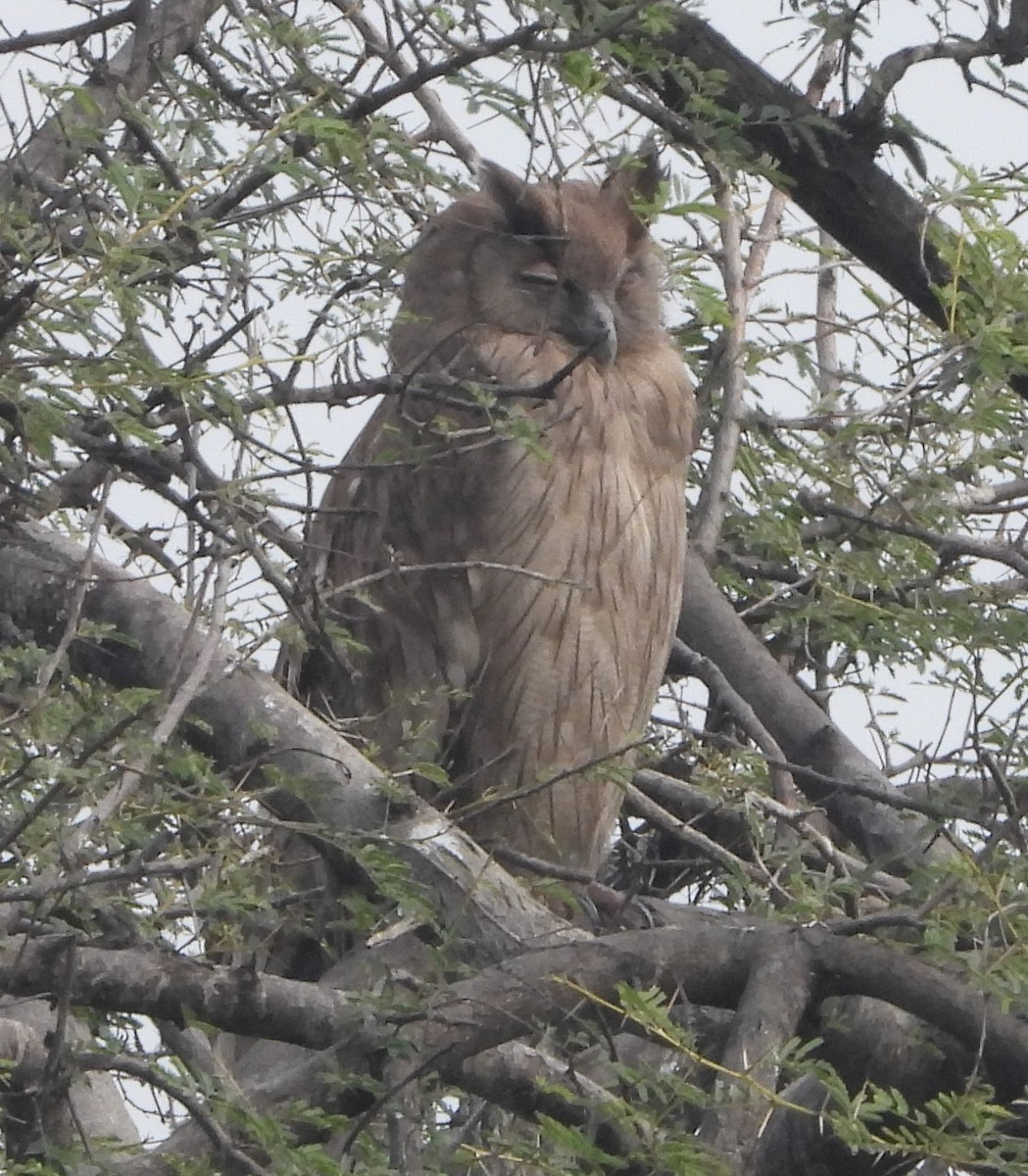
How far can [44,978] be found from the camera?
2254 millimetres

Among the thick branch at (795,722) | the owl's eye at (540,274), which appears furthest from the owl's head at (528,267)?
the thick branch at (795,722)

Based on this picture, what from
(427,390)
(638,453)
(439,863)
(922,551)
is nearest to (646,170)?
(638,453)

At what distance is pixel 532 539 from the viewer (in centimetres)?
426

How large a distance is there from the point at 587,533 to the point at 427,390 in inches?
63.0

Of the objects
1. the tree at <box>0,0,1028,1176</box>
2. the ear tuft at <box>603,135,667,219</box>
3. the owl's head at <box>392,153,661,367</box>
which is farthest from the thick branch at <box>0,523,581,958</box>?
the owl's head at <box>392,153,661,367</box>

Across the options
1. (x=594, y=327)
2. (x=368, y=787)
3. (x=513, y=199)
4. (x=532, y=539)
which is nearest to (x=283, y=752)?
(x=368, y=787)

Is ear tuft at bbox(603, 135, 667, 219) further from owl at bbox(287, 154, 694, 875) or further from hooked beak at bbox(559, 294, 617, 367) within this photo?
hooked beak at bbox(559, 294, 617, 367)

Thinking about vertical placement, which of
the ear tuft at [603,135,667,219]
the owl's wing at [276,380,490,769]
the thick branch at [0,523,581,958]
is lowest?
the thick branch at [0,523,581,958]

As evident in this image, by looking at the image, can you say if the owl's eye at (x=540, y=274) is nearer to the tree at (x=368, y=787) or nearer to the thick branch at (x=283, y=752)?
the tree at (x=368, y=787)

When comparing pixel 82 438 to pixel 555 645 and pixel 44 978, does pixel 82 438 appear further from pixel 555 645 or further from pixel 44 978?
pixel 555 645

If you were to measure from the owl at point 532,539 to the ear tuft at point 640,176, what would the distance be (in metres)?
0.02

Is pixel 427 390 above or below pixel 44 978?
above

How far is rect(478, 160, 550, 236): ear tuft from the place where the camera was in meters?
4.36

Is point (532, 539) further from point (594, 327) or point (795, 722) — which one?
point (795, 722)
